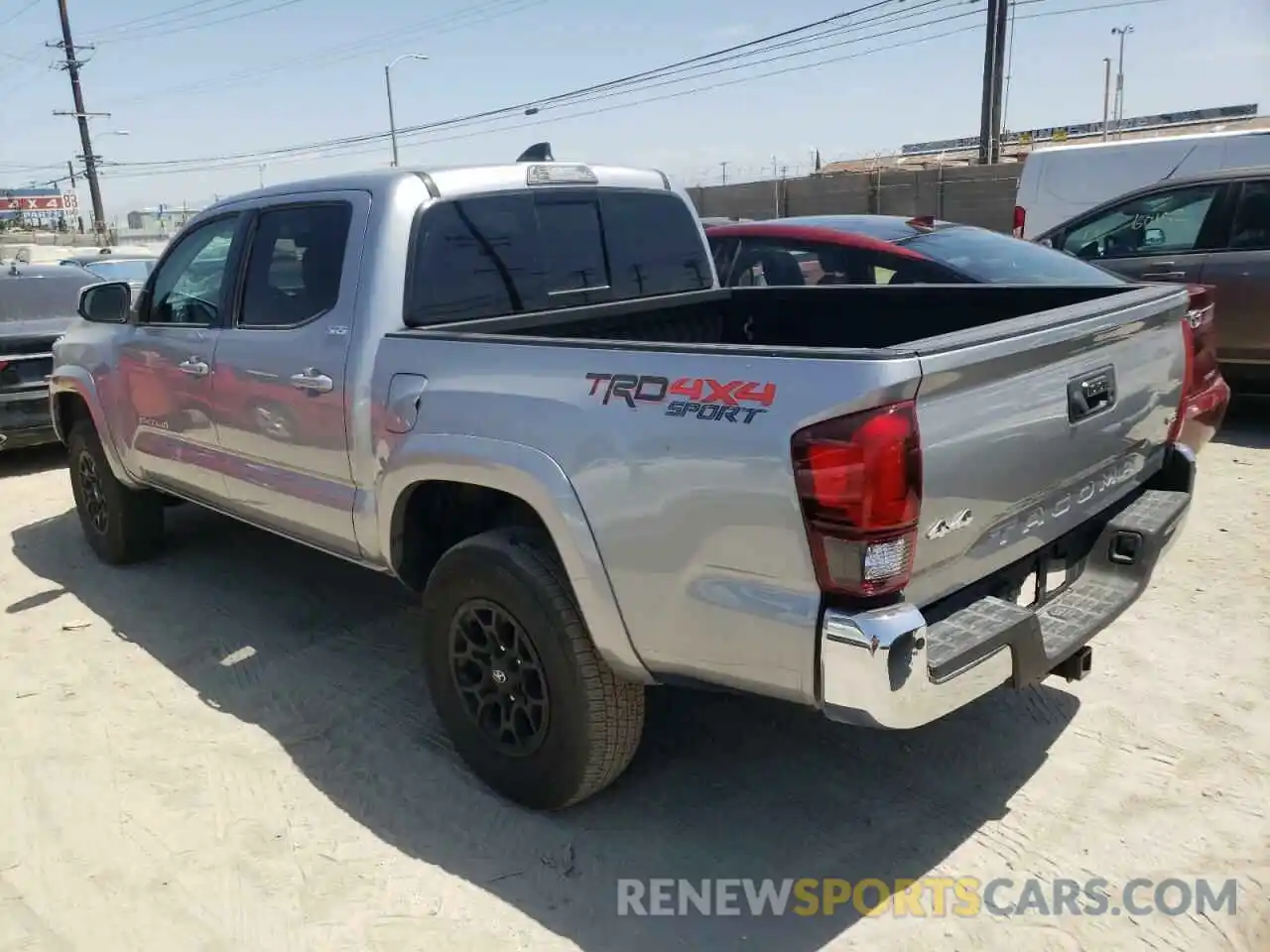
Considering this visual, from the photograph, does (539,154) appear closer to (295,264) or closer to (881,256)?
(295,264)

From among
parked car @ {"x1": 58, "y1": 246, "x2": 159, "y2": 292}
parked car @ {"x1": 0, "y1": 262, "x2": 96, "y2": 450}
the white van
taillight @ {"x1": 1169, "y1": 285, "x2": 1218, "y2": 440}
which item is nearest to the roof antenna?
taillight @ {"x1": 1169, "y1": 285, "x2": 1218, "y2": 440}

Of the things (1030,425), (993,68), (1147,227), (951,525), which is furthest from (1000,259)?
(993,68)

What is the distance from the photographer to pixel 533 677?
3090 millimetres

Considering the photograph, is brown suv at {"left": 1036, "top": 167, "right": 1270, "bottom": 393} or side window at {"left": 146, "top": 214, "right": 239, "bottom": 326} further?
brown suv at {"left": 1036, "top": 167, "right": 1270, "bottom": 393}

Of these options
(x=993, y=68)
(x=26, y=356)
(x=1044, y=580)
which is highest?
(x=993, y=68)

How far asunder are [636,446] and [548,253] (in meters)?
1.63

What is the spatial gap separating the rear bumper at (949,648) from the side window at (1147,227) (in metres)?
5.63

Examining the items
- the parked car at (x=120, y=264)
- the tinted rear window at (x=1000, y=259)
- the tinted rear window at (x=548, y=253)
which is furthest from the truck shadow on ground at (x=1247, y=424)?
the parked car at (x=120, y=264)

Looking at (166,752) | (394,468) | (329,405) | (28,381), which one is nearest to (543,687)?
(394,468)

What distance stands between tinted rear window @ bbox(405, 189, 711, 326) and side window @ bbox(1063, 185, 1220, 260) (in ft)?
16.1

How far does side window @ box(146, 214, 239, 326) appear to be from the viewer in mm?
4406

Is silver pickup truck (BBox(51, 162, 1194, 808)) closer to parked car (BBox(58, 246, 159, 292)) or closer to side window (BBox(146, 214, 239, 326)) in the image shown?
side window (BBox(146, 214, 239, 326))

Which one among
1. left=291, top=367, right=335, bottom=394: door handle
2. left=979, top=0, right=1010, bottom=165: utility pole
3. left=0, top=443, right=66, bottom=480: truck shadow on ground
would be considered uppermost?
left=979, top=0, right=1010, bottom=165: utility pole

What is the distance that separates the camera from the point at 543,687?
300cm
